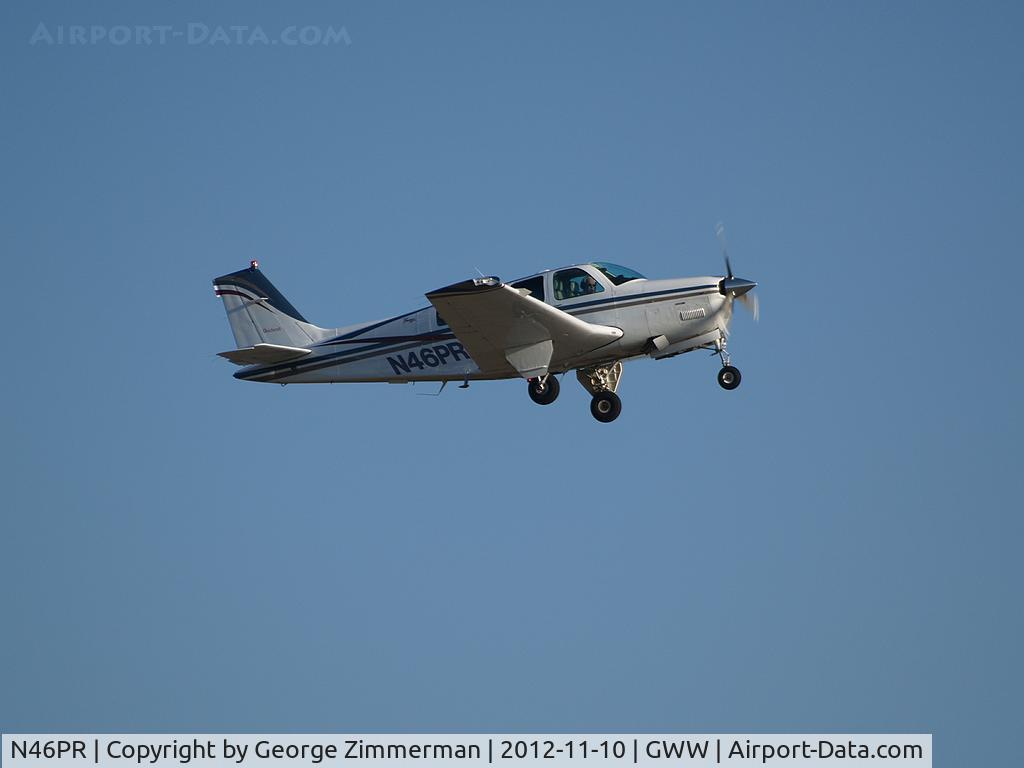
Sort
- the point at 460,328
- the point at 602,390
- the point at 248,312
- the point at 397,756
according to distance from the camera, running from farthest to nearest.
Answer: the point at 248,312, the point at 602,390, the point at 460,328, the point at 397,756

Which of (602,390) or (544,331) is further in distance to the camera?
(602,390)

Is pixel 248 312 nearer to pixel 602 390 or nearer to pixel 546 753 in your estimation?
pixel 602 390

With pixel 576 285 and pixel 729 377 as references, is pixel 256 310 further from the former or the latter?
pixel 729 377

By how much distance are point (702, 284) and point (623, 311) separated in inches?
55.8

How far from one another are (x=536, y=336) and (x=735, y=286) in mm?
3481

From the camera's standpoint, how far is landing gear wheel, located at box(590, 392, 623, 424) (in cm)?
2817

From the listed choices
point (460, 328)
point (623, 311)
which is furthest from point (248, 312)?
point (623, 311)

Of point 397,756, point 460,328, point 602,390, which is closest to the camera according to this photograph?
point 397,756

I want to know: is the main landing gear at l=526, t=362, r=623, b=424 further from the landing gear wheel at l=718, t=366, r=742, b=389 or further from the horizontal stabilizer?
the horizontal stabilizer

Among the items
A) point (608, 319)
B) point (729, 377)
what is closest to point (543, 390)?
point (608, 319)

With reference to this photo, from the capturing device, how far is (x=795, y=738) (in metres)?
22.2

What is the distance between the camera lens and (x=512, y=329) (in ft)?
87.0

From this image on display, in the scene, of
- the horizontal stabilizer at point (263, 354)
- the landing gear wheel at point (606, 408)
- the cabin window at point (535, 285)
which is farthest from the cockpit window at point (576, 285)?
the horizontal stabilizer at point (263, 354)

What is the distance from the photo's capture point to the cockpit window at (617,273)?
1069 inches
